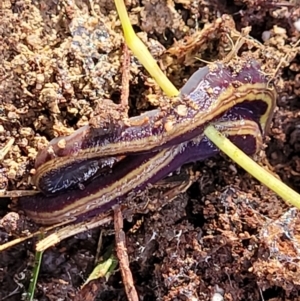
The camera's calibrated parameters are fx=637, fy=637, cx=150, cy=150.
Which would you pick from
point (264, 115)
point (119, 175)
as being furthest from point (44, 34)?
point (264, 115)

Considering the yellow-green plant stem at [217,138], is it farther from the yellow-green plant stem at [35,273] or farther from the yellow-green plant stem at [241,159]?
the yellow-green plant stem at [35,273]

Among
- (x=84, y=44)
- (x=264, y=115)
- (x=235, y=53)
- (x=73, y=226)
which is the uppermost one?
(x=84, y=44)

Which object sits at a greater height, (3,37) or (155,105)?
(3,37)

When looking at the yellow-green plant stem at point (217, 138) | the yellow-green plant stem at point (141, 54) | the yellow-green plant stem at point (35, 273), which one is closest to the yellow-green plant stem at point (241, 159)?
the yellow-green plant stem at point (217, 138)

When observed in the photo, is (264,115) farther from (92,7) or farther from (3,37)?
(3,37)

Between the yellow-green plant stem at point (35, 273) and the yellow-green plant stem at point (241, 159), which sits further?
the yellow-green plant stem at point (35, 273)

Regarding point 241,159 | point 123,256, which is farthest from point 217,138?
point 123,256

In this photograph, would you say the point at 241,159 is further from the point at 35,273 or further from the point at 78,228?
the point at 35,273
